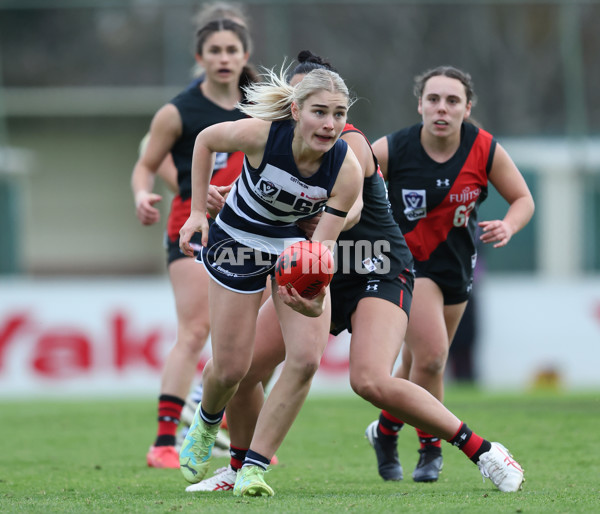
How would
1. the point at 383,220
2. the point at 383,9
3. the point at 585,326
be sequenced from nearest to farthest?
the point at 383,220 → the point at 585,326 → the point at 383,9

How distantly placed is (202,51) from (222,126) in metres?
1.85

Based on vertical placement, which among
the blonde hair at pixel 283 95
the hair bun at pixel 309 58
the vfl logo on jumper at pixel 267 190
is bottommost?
the vfl logo on jumper at pixel 267 190

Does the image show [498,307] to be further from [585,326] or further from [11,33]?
[11,33]

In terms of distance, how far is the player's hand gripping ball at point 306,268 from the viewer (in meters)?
4.33

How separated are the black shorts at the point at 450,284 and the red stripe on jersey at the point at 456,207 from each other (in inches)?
3.5

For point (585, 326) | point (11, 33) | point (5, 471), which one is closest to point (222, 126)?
point (5, 471)

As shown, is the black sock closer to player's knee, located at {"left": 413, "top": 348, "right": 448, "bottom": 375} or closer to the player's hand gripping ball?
the player's hand gripping ball

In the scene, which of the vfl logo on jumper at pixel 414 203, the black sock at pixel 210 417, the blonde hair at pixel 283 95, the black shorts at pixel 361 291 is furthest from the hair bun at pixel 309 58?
the black sock at pixel 210 417

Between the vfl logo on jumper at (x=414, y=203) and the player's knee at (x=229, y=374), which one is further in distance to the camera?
the vfl logo on jumper at (x=414, y=203)

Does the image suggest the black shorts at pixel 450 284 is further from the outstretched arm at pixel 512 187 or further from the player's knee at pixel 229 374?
the player's knee at pixel 229 374

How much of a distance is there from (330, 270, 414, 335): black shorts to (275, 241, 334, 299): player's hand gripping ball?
0.63 metres

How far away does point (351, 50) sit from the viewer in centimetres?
1714

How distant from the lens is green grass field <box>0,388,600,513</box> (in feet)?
14.3

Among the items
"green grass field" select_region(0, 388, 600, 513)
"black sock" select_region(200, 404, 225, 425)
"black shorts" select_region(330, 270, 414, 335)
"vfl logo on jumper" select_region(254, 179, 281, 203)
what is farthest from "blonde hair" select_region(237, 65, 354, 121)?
"green grass field" select_region(0, 388, 600, 513)
